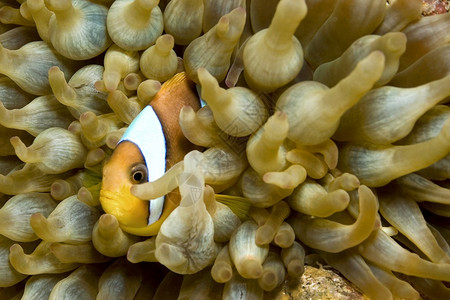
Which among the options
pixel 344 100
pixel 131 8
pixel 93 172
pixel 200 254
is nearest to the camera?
pixel 344 100

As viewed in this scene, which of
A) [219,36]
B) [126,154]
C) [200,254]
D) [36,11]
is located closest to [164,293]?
[200,254]

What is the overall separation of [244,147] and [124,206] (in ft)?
0.85

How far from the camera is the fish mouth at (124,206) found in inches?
40.1

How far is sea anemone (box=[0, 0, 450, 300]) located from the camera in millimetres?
909

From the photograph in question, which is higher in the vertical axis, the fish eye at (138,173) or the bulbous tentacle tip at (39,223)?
the fish eye at (138,173)

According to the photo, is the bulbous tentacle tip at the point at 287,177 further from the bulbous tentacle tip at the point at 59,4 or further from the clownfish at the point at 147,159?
the bulbous tentacle tip at the point at 59,4

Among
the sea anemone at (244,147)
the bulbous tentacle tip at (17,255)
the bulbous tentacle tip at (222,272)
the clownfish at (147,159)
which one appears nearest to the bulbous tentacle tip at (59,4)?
the sea anemone at (244,147)

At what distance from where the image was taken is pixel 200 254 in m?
0.97

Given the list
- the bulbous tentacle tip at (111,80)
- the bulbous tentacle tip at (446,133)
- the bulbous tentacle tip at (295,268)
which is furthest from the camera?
the bulbous tentacle tip at (111,80)

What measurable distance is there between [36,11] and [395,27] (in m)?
0.76

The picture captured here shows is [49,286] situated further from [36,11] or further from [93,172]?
[36,11]

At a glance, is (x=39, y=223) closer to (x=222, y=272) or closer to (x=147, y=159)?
(x=147, y=159)

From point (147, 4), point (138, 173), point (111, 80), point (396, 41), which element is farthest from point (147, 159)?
point (396, 41)

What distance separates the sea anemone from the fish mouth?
23 millimetres
